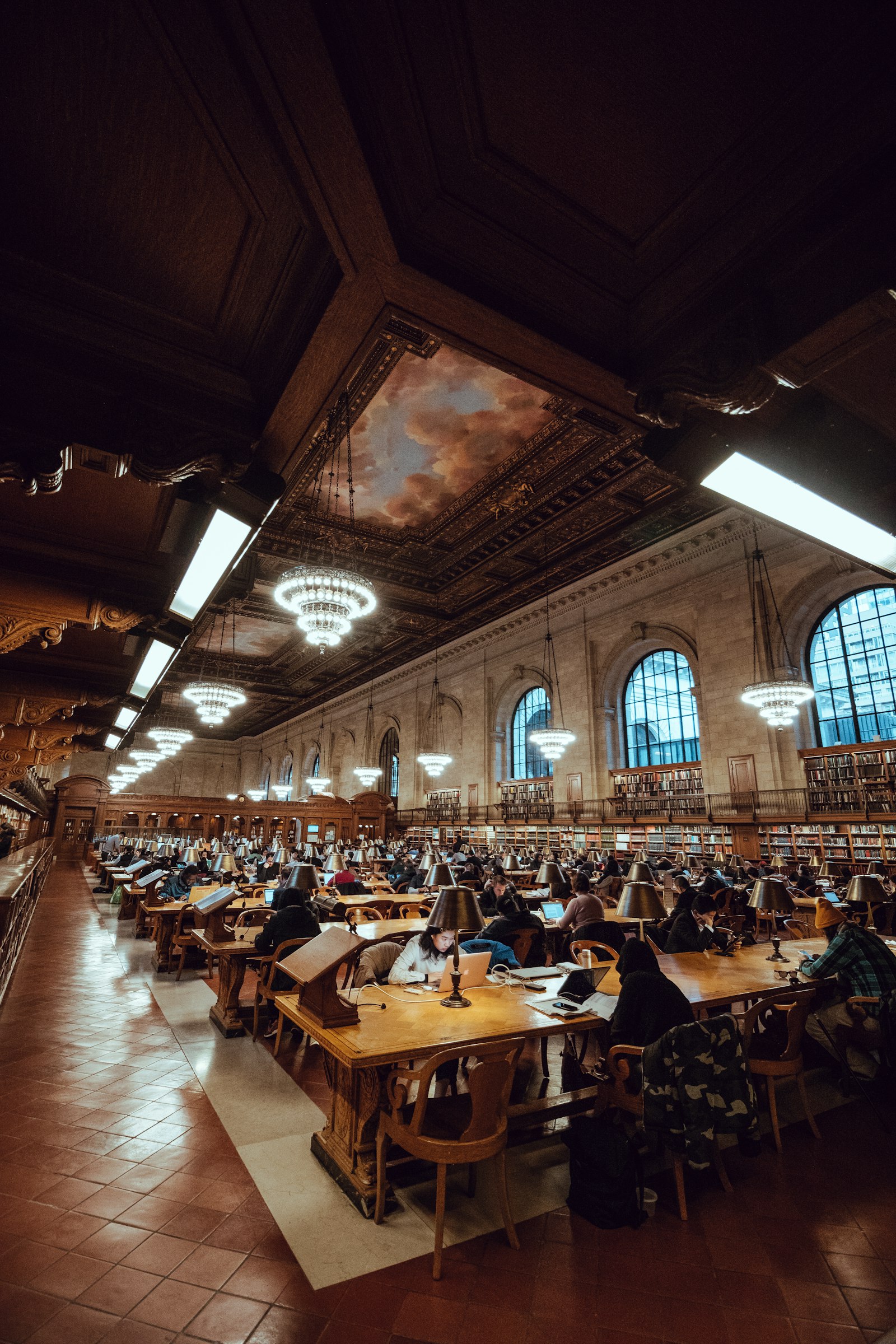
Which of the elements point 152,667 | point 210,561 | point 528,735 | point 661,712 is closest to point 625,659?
point 661,712

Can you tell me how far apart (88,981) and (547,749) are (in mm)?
9442

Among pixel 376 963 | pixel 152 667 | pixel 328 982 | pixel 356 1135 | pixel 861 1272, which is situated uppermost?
pixel 152 667

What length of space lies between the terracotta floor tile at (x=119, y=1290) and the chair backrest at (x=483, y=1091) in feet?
3.15

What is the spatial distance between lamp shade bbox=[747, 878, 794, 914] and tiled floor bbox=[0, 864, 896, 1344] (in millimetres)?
1170

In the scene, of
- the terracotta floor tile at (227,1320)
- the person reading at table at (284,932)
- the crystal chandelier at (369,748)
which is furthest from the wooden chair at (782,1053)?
the crystal chandelier at (369,748)

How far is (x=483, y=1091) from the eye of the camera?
2.28 m

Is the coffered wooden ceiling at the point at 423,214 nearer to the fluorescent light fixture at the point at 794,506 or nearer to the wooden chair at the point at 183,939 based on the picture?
the fluorescent light fixture at the point at 794,506

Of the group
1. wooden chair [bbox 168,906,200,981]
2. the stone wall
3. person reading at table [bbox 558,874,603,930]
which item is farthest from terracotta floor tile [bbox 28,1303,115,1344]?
the stone wall

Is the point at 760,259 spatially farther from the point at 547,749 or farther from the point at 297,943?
the point at 547,749

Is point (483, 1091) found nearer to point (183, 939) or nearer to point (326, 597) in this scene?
point (183, 939)

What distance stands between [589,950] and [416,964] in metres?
1.64

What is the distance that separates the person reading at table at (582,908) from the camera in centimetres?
584

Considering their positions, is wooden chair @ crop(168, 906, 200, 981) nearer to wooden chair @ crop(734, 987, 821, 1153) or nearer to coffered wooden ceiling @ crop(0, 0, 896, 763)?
wooden chair @ crop(734, 987, 821, 1153)

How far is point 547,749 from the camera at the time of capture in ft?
43.6
